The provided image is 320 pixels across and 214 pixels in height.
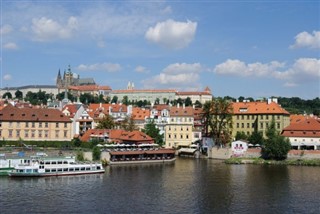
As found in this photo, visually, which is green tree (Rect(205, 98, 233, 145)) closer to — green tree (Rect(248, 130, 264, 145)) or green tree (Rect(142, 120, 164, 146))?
green tree (Rect(248, 130, 264, 145))

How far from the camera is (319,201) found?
40406mm

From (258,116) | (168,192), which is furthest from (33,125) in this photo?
(258,116)

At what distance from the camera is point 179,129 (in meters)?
88.6

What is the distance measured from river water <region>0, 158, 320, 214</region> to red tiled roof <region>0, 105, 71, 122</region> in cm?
1980

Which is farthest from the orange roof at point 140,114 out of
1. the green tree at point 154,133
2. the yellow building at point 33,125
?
the yellow building at point 33,125

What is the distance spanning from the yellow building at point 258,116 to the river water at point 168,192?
28381mm

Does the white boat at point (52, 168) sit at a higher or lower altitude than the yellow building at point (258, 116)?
lower

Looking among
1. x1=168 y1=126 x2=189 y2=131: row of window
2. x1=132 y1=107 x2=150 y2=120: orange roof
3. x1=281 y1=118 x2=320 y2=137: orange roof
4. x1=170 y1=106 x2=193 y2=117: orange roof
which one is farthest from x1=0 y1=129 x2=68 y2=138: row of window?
x1=281 y1=118 x2=320 y2=137: orange roof

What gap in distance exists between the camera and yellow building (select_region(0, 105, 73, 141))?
73312mm

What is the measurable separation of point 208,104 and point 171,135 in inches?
406

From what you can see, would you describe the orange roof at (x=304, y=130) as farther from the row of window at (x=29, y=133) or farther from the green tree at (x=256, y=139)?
the row of window at (x=29, y=133)

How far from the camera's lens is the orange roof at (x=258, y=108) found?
88250 mm

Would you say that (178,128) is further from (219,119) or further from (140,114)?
(140,114)

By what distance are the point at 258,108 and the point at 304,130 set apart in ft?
48.3
